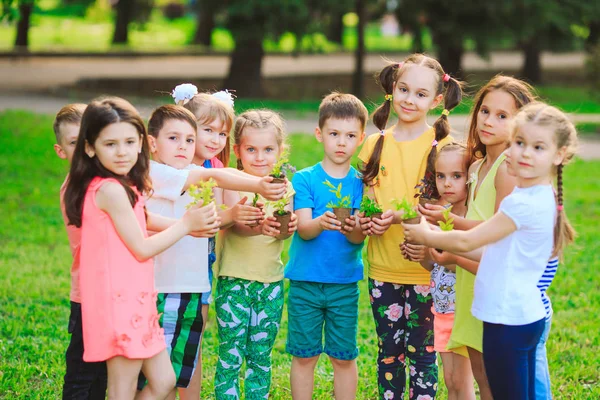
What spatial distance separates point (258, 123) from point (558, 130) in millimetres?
1646

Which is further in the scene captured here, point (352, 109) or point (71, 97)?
point (71, 97)

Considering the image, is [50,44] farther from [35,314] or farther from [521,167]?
→ [521,167]

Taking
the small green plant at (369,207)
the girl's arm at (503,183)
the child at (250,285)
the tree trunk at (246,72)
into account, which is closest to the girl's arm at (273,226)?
the child at (250,285)

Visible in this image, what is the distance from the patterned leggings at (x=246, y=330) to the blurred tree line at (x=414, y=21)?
38.9 ft

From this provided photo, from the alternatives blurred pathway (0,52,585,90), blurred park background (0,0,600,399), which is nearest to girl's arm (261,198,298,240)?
blurred park background (0,0,600,399)

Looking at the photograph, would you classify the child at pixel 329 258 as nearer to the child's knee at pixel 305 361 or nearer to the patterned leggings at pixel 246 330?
the child's knee at pixel 305 361

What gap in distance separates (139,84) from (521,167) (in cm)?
1852

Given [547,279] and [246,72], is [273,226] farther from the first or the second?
[246,72]

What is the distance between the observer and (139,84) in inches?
829

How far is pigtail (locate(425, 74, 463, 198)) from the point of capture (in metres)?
4.39

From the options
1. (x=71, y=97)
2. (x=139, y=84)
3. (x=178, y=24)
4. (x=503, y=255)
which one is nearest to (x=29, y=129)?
(x=71, y=97)

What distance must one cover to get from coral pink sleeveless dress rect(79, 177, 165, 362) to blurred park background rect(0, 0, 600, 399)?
1464 millimetres

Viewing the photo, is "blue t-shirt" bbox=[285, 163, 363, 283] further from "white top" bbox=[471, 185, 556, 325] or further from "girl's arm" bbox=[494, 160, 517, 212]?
"white top" bbox=[471, 185, 556, 325]

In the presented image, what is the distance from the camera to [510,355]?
11.6 ft
